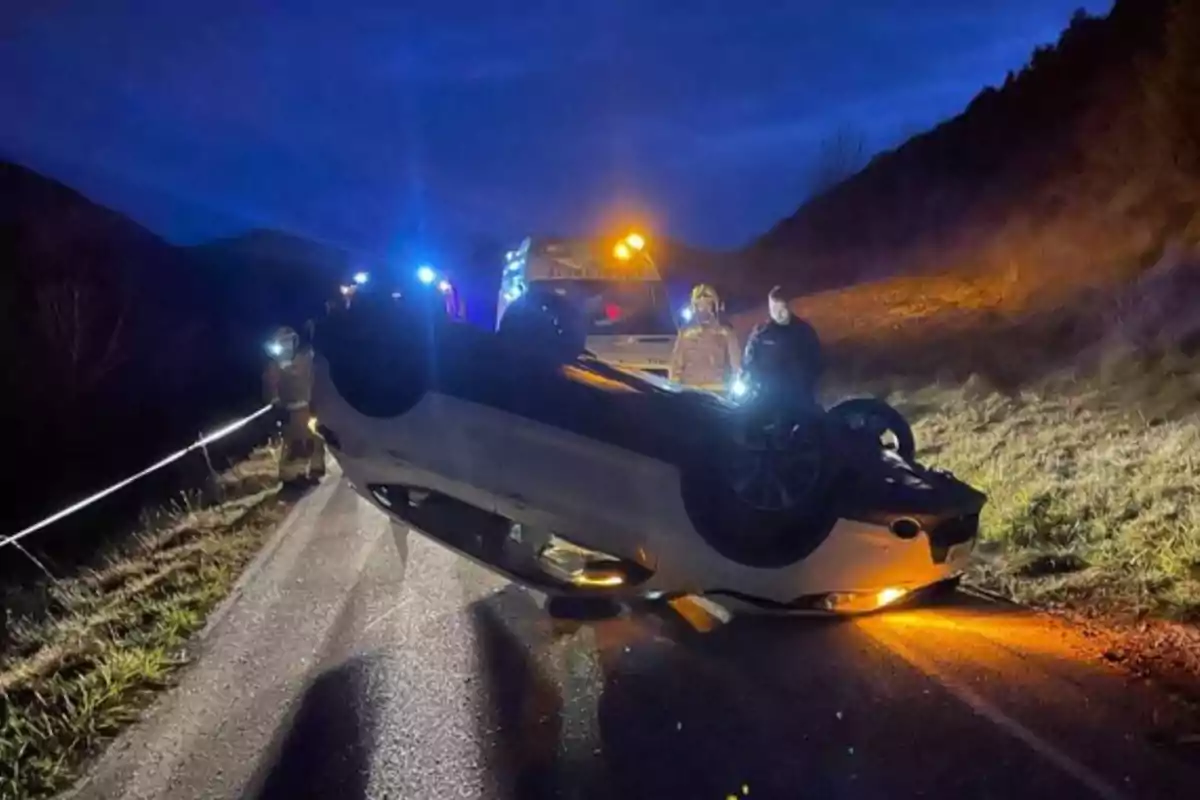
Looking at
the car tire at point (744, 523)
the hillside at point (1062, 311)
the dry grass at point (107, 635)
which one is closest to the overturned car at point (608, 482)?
the car tire at point (744, 523)

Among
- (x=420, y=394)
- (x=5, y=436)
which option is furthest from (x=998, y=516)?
(x=5, y=436)

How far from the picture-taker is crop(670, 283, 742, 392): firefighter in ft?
34.7

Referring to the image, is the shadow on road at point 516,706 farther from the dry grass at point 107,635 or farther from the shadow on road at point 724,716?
the dry grass at point 107,635

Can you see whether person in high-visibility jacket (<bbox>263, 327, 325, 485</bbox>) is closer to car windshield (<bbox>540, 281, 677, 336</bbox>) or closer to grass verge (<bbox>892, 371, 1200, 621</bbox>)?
car windshield (<bbox>540, 281, 677, 336</bbox>)

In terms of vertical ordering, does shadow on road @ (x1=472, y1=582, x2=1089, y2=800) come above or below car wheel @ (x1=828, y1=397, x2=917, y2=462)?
below

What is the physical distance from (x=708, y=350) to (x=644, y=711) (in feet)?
19.3

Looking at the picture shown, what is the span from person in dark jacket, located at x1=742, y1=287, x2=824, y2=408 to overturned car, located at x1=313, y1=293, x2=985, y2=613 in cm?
266

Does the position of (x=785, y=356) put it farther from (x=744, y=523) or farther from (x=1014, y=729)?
(x=1014, y=729)

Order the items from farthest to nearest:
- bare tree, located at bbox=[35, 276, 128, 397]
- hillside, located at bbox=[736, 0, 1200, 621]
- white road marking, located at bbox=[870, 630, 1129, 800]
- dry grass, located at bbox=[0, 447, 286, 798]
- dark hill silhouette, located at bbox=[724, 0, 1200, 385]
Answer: bare tree, located at bbox=[35, 276, 128, 397], dark hill silhouette, located at bbox=[724, 0, 1200, 385], hillside, located at bbox=[736, 0, 1200, 621], dry grass, located at bbox=[0, 447, 286, 798], white road marking, located at bbox=[870, 630, 1129, 800]

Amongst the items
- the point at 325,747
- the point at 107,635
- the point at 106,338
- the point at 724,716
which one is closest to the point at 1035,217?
the point at 107,635

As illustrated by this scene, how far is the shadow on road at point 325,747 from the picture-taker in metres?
4.43

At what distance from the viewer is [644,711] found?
509 cm

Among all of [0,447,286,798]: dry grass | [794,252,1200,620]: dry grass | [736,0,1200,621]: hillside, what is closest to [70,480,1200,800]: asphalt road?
[0,447,286,798]: dry grass

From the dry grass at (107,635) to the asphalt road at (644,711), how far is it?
8.6 inches
